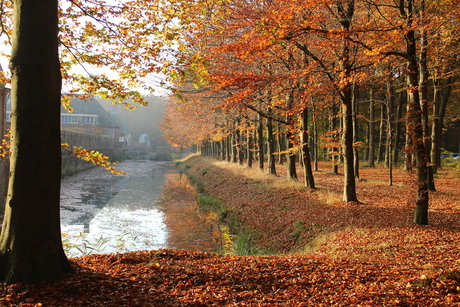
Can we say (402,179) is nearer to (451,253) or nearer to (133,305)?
(451,253)

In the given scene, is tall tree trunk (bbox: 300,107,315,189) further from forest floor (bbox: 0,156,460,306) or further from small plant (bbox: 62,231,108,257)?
small plant (bbox: 62,231,108,257)

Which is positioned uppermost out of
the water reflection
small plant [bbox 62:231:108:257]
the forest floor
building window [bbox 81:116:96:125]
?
building window [bbox 81:116:96:125]

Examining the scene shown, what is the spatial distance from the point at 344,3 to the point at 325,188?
7632 mm

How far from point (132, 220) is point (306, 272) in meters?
11.7

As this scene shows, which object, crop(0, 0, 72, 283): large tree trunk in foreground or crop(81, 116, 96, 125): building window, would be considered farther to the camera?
crop(81, 116, 96, 125): building window

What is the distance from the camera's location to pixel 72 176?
106 ft

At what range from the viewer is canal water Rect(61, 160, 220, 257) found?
12.1 metres

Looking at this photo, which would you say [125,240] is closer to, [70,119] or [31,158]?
[31,158]

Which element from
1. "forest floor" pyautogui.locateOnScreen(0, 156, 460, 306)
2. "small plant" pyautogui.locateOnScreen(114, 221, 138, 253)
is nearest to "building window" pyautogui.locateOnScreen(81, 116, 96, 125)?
"small plant" pyautogui.locateOnScreen(114, 221, 138, 253)

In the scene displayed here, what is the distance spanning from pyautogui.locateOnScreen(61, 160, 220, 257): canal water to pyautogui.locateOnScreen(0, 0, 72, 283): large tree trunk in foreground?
321 centimetres

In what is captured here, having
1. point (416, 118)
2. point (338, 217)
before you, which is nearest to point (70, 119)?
point (338, 217)

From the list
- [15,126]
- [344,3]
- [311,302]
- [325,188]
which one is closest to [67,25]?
[15,126]

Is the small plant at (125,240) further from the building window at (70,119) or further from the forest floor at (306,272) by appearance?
the building window at (70,119)

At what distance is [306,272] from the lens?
Result: 20.0 ft
